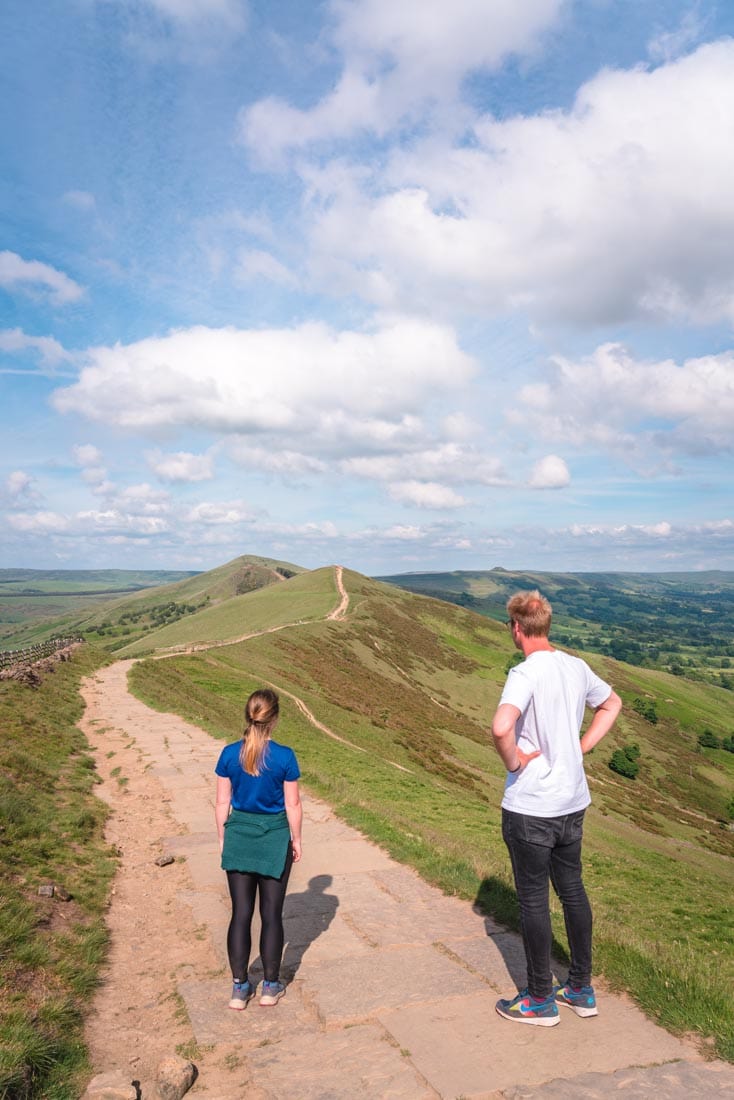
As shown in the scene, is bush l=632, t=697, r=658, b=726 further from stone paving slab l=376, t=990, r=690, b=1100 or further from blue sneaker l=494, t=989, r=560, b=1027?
blue sneaker l=494, t=989, r=560, b=1027

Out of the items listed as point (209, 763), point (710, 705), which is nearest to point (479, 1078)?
point (209, 763)

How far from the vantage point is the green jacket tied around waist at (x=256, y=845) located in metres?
6.18

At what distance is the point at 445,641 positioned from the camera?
4540 inches

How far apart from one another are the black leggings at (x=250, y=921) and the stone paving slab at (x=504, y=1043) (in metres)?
1.19

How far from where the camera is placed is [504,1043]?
17.1 feet

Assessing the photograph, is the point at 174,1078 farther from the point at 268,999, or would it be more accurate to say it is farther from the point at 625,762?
the point at 625,762

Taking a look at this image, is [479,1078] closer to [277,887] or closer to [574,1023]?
[574,1023]

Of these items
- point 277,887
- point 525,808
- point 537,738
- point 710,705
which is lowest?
point 710,705

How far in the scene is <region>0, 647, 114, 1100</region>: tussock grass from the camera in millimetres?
4762

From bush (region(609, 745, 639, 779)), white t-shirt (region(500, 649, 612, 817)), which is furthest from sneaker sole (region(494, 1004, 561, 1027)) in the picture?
bush (region(609, 745, 639, 779))

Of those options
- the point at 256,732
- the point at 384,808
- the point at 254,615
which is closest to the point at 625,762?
the point at 254,615

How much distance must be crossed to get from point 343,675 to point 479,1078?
55.8 m

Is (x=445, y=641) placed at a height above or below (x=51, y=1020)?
below

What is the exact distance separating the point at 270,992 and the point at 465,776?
3819 centimetres
